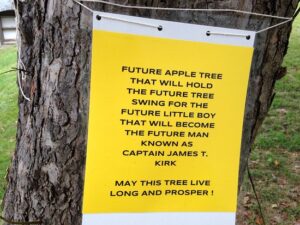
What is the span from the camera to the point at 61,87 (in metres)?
1.29

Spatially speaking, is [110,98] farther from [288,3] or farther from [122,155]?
[288,3]

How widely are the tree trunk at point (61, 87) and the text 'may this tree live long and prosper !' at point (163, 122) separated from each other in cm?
8

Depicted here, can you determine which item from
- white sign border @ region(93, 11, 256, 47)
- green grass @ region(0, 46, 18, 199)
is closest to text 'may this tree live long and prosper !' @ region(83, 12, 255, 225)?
white sign border @ region(93, 11, 256, 47)

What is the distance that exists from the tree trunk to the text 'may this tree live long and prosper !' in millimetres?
80

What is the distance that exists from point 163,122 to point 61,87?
340 mm

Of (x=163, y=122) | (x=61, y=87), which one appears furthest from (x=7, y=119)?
(x=163, y=122)

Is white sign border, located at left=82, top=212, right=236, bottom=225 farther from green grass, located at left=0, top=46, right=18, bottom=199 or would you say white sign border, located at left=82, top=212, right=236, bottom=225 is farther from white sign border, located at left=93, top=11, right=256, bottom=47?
green grass, located at left=0, top=46, right=18, bottom=199

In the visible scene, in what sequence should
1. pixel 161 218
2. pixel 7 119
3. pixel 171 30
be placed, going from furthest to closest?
pixel 7 119, pixel 161 218, pixel 171 30

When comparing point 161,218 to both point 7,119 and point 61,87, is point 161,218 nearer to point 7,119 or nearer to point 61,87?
point 61,87

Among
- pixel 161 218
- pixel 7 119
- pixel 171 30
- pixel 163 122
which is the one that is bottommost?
pixel 7 119

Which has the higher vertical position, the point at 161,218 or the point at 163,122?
the point at 163,122

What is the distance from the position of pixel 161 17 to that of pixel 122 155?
441 mm

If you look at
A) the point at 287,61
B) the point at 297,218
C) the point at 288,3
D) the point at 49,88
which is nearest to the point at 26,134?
the point at 49,88

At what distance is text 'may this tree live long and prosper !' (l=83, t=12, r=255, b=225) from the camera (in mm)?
1217
